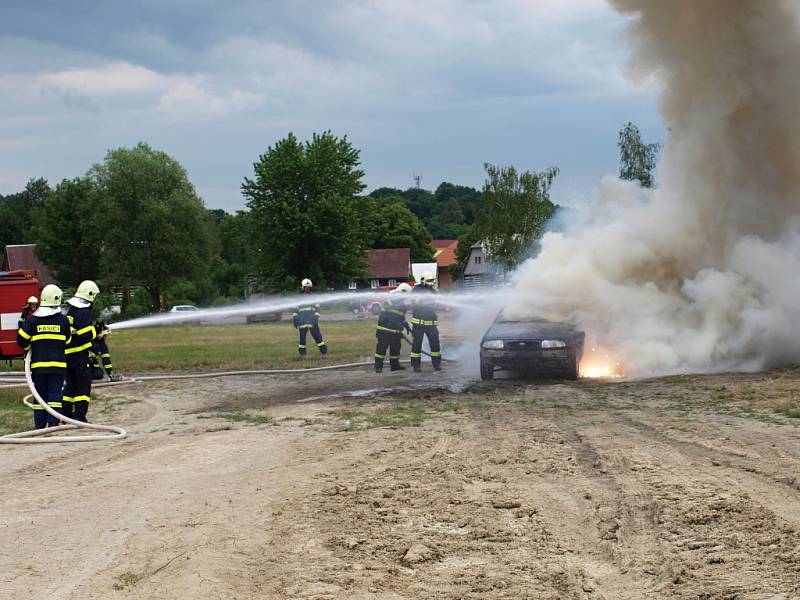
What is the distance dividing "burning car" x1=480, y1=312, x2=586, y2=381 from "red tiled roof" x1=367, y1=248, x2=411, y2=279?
228ft

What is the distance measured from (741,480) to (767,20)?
11.3 meters

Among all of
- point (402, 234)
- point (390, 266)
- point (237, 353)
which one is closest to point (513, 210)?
point (237, 353)

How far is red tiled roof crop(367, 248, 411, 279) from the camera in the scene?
84188 mm

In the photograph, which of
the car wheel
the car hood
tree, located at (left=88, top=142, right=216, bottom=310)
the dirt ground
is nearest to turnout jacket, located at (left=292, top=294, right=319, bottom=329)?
the car hood

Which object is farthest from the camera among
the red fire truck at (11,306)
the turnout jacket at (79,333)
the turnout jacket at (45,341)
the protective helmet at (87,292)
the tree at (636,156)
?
the tree at (636,156)

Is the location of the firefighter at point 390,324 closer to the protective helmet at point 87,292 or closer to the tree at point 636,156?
the protective helmet at point 87,292

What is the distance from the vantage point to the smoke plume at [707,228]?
578 inches

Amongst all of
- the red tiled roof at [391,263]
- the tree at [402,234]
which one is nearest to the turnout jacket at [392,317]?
the red tiled roof at [391,263]

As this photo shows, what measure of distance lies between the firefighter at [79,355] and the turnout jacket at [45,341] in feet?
0.64

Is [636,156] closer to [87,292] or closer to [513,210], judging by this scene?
[513,210]

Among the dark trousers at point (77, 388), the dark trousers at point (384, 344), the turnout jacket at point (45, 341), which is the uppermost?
the turnout jacket at point (45, 341)

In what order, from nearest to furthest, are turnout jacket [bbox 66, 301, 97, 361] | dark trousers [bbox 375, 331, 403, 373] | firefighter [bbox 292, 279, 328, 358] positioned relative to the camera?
turnout jacket [bbox 66, 301, 97, 361], dark trousers [bbox 375, 331, 403, 373], firefighter [bbox 292, 279, 328, 358]

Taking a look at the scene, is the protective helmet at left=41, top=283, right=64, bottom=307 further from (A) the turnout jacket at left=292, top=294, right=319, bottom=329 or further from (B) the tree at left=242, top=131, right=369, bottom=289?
(B) the tree at left=242, top=131, right=369, bottom=289

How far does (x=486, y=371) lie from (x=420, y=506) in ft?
25.9
